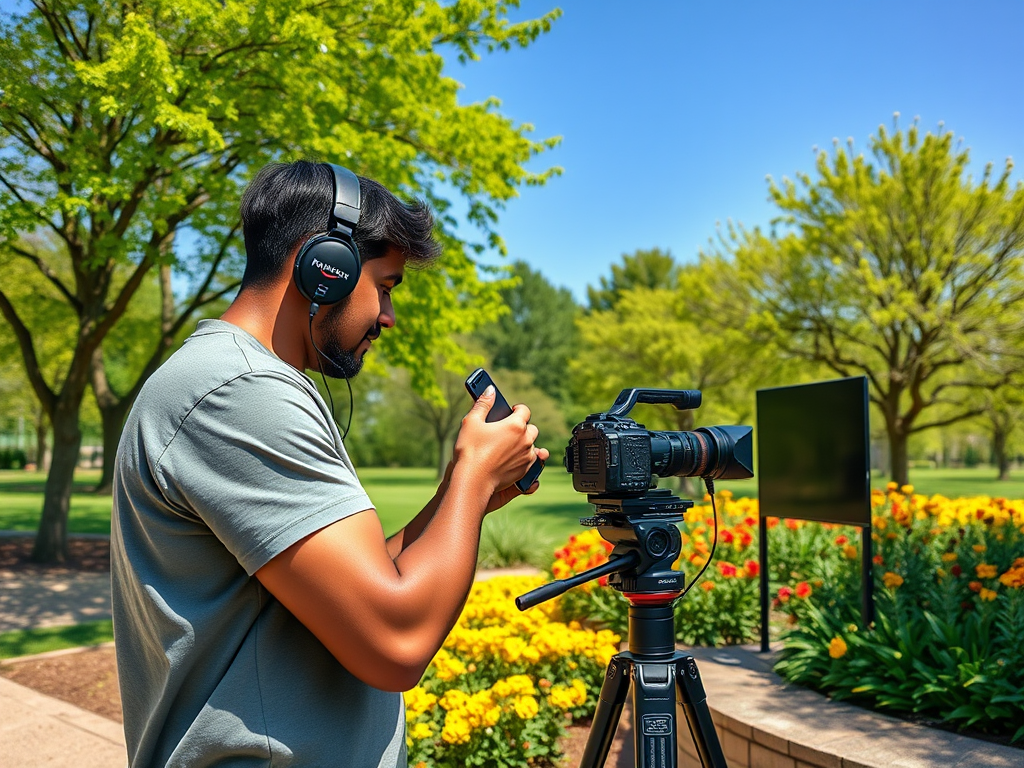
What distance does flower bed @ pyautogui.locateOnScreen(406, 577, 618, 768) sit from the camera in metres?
3.40

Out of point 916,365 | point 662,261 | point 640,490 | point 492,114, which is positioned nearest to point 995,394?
point 916,365

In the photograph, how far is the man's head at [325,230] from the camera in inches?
54.2

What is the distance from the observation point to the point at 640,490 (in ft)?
6.52

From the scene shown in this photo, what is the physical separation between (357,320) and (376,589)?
0.52 m

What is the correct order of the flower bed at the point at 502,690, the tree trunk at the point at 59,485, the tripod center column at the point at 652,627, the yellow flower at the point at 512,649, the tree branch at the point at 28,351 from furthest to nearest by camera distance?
the tree trunk at the point at 59,485 < the tree branch at the point at 28,351 < the yellow flower at the point at 512,649 < the flower bed at the point at 502,690 < the tripod center column at the point at 652,627

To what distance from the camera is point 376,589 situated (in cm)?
108

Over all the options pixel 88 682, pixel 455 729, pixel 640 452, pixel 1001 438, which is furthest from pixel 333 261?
pixel 1001 438

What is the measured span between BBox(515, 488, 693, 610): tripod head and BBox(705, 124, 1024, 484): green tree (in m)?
16.2

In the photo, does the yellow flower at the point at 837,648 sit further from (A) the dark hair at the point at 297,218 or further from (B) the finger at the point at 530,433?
(A) the dark hair at the point at 297,218

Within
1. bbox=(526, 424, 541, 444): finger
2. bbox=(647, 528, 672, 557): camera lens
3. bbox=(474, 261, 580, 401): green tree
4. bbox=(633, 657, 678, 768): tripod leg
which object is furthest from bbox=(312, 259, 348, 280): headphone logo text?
bbox=(474, 261, 580, 401): green tree

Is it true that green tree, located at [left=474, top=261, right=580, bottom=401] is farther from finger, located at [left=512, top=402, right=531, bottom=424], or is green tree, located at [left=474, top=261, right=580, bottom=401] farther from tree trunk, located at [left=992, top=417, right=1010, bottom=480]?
finger, located at [left=512, top=402, right=531, bottom=424]

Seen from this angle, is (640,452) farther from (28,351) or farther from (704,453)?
(28,351)

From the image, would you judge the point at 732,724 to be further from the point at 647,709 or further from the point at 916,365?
the point at 916,365

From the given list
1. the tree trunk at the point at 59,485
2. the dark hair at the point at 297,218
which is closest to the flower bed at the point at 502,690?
the dark hair at the point at 297,218
